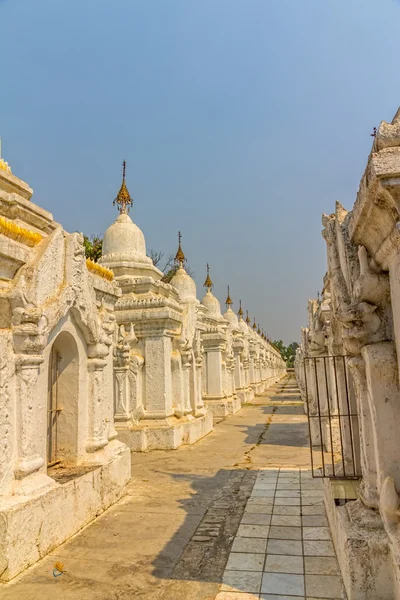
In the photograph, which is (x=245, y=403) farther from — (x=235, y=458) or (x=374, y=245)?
(x=374, y=245)

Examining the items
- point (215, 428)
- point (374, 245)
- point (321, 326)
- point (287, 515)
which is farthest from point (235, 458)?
point (374, 245)

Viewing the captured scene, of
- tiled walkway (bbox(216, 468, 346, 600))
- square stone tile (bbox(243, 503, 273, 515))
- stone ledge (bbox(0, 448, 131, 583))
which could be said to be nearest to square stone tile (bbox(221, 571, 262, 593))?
tiled walkway (bbox(216, 468, 346, 600))

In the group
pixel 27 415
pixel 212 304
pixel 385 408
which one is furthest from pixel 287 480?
pixel 212 304

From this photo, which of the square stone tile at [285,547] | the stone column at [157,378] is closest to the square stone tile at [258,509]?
the square stone tile at [285,547]

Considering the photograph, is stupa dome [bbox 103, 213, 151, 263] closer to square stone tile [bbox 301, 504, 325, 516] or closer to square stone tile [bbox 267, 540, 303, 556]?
square stone tile [bbox 301, 504, 325, 516]

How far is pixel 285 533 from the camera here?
16.8ft

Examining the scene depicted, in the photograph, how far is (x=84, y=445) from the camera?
6.20 m

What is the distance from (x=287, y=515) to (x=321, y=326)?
4227 mm

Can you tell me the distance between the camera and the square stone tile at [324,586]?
3.74 m

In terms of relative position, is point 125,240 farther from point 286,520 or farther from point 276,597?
point 276,597

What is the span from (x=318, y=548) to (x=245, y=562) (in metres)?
0.82

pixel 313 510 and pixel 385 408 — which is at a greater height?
pixel 385 408

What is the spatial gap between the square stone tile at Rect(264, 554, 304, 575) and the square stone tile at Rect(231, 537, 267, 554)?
185mm

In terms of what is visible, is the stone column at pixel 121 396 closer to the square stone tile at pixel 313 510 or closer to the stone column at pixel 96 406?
the stone column at pixel 96 406
